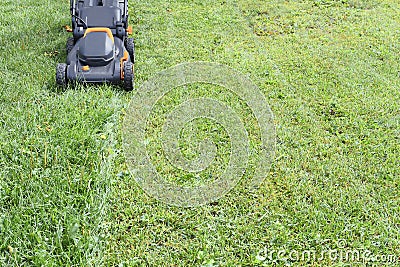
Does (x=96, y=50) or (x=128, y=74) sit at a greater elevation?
(x=96, y=50)

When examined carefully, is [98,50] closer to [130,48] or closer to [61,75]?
[61,75]

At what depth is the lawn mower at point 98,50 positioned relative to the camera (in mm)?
4656

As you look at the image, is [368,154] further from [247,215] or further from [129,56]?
[129,56]

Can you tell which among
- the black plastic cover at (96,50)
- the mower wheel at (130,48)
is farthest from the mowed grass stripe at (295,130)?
the black plastic cover at (96,50)

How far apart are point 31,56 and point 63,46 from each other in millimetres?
435

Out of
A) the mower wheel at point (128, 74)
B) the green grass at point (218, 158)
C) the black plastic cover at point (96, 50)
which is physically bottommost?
the green grass at point (218, 158)

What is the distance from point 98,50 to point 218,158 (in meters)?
1.59

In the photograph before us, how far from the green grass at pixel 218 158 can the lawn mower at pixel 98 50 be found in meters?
0.15

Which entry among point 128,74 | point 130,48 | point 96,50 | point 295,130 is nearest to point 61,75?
point 96,50

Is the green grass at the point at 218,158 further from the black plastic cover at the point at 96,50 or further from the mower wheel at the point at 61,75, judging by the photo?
the black plastic cover at the point at 96,50

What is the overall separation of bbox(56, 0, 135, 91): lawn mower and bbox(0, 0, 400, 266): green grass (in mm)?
149

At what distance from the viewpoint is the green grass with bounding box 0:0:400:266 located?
314 centimetres

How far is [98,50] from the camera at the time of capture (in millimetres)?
4648

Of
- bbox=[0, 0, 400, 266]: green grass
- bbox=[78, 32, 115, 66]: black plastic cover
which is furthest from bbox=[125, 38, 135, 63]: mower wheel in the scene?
bbox=[78, 32, 115, 66]: black plastic cover
